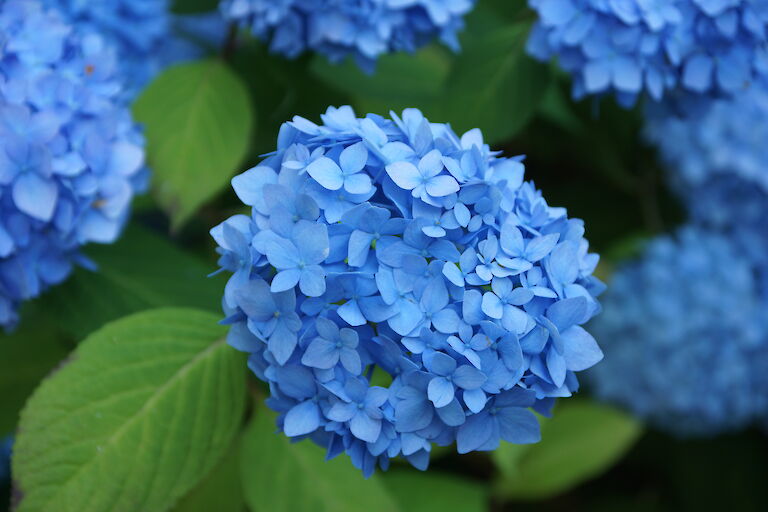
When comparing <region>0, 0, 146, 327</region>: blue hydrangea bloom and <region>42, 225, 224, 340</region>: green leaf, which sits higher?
<region>0, 0, 146, 327</region>: blue hydrangea bloom

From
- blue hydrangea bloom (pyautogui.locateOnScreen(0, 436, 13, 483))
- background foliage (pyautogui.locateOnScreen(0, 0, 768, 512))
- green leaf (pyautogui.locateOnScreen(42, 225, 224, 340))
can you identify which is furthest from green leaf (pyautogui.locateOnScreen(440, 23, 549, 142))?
blue hydrangea bloom (pyautogui.locateOnScreen(0, 436, 13, 483))

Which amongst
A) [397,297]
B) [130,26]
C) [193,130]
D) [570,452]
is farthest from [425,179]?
[570,452]

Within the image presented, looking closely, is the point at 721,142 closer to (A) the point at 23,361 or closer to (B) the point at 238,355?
(B) the point at 238,355

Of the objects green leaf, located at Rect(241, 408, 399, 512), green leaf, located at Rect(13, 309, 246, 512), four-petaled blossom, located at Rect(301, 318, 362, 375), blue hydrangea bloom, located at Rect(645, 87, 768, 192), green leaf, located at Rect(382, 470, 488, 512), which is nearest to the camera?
four-petaled blossom, located at Rect(301, 318, 362, 375)

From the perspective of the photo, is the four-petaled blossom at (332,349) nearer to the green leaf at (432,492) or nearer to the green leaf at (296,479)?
the green leaf at (296,479)

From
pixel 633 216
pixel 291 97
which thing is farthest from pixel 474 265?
pixel 633 216

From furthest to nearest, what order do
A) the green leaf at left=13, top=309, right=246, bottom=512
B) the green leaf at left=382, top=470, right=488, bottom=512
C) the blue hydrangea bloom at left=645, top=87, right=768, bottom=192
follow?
the blue hydrangea bloom at left=645, top=87, right=768, bottom=192
the green leaf at left=382, top=470, right=488, bottom=512
the green leaf at left=13, top=309, right=246, bottom=512

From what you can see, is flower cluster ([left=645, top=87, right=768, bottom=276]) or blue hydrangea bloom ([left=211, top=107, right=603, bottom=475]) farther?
flower cluster ([left=645, top=87, right=768, bottom=276])

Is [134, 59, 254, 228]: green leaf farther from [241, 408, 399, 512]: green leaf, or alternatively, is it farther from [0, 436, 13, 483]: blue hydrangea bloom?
[0, 436, 13, 483]: blue hydrangea bloom
